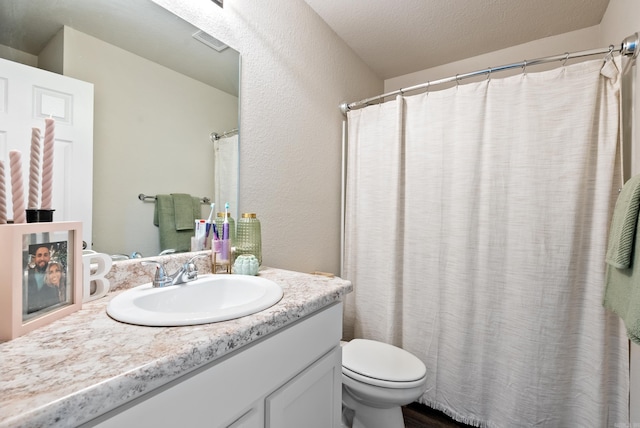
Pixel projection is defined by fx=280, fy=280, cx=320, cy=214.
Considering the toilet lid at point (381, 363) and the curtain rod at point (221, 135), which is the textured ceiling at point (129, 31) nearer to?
the curtain rod at point (221, 135)

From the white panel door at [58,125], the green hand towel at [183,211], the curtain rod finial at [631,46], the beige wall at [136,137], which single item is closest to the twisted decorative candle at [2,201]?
the white panel door at [58,125]

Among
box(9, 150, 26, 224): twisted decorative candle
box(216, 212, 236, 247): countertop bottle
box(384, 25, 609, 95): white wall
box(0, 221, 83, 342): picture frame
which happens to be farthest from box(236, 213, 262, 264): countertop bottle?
box(384, 25, 609, 95): white wall

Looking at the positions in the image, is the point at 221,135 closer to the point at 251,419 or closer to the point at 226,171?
the point at 226,171

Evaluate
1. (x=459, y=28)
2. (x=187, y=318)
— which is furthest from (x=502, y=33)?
(x=187, y=318)

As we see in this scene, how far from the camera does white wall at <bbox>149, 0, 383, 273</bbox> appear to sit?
1.29m

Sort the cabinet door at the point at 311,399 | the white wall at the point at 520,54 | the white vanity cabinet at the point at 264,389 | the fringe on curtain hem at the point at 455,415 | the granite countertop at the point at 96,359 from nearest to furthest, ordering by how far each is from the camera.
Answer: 1. the granite countertop at the point at 96,359
2. the white vanity cabinet at the point at 264,389
3. the cabinet door at the point at 311,399
4. the fringe on curtain hem at the point at 455,415
5. the white wall at the point at 520,54

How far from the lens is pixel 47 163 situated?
0.67 meters

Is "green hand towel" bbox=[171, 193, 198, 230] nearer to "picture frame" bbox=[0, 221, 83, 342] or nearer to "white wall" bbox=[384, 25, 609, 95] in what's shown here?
"picture frame" bbox=[0, 221, 83, 342]

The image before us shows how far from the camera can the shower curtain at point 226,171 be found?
119 cm

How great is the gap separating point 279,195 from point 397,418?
1.21 m

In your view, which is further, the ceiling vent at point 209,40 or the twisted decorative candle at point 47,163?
the ceiling vent at point 209,40

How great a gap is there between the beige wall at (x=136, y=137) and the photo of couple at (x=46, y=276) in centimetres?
23

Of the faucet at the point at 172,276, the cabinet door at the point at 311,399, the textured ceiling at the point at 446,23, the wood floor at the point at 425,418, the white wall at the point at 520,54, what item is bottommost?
the wood floor at the point at 425,418

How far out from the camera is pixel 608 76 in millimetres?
1238
